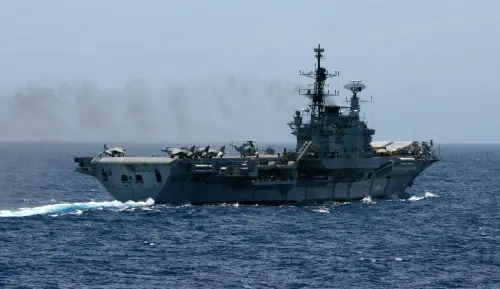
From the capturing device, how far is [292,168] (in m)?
58.7

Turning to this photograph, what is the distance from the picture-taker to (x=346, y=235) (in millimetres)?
46781

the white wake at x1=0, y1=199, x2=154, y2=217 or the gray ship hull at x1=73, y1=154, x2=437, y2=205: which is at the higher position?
the gray ship hull at x1=73, y1=154, x2=437, y2=205

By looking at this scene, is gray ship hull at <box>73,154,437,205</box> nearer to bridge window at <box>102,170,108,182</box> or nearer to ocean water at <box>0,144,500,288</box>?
bridge window at <box>102,170,108,182</box>

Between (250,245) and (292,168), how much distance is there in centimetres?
1648

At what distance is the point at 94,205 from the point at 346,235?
19974mm

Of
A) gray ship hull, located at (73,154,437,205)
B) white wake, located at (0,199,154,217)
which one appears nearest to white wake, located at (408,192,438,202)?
gray ship hull, located at (73,154,437,205)

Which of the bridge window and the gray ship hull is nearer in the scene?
the gray ship hull

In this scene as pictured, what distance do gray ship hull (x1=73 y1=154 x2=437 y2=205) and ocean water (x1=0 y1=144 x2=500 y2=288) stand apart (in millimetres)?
970

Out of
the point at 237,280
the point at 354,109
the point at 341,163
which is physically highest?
the point at 354,109

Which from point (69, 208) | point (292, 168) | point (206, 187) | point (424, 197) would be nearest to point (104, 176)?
point (69, 208)

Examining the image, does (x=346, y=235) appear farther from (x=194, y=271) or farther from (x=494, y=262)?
(x=194, y=271)

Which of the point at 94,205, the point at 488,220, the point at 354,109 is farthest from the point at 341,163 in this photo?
the point at 94,205

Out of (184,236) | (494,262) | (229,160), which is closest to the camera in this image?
(494,262)

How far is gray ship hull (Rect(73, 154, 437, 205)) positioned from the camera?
2188 inches
